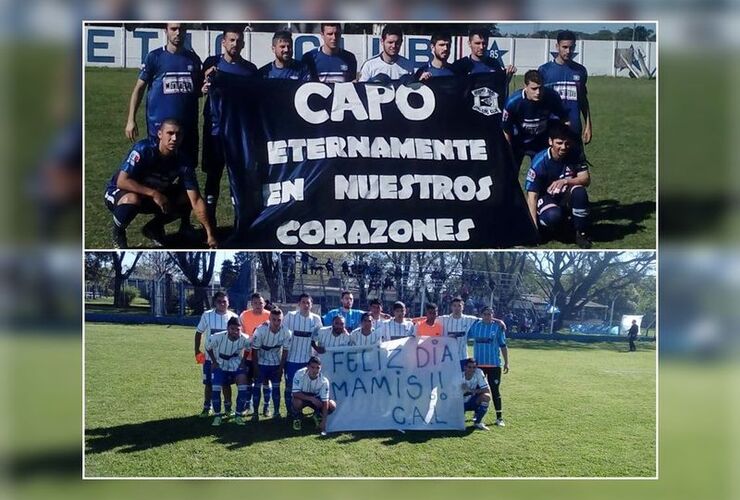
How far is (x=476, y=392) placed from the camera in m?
4.34

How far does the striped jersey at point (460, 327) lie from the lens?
433cm

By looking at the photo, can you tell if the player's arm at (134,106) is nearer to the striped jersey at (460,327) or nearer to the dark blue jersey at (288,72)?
the dark blue jersey at (288,72)

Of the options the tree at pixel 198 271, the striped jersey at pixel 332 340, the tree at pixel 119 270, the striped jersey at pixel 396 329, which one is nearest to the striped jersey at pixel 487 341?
the striped jersey at pixel 396 329

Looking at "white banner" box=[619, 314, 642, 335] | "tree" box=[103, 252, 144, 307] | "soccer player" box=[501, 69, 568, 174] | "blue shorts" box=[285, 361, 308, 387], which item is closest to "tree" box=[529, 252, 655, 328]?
"white banner" box=[619, 314, 642, 335]

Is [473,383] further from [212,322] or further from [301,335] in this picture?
[212,322]

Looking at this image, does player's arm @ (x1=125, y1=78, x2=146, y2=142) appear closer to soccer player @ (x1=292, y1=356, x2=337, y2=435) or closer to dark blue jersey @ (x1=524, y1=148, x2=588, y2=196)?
soccer player @ (x1=292, y1=356, x2=337, y2=435)

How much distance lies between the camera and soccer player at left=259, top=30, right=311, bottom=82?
13.7 ft

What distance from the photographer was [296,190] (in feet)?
13.8

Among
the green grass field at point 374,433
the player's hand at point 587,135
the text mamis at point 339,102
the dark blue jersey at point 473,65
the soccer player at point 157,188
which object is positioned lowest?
the green grass field at point 374,433

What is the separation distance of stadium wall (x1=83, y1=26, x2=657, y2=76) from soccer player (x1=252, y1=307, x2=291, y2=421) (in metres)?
1.59

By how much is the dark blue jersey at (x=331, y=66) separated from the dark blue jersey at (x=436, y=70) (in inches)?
15.2

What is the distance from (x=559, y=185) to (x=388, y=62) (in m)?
1.26
